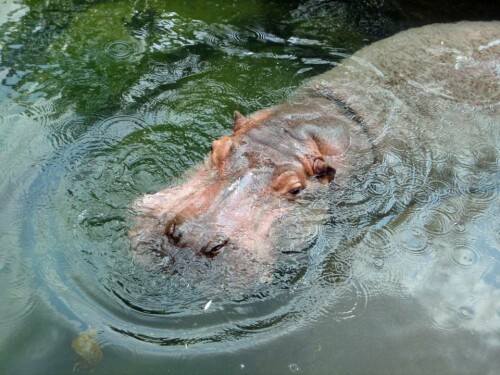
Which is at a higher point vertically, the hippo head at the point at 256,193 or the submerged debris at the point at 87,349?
the hippo head at the point at 256,193

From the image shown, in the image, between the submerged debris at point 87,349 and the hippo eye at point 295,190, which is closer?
the submerged debris at point 87,349

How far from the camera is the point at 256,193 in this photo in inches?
191

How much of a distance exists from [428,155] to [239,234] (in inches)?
104

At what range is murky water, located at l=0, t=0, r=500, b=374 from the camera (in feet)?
14.4

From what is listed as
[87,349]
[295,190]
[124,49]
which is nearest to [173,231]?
[87,349]

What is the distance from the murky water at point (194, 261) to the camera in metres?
4.38

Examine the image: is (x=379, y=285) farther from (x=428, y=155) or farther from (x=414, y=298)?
(x=428, y=155)

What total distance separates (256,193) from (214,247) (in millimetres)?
771

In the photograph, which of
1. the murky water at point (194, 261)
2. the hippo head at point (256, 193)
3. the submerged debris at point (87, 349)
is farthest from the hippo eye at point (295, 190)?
the submerged debris at point (87, 349)

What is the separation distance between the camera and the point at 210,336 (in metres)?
4.36

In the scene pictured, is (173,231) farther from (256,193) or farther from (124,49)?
(124,49)

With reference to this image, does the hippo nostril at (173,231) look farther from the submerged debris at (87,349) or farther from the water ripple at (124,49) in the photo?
the water ripple at (124,49)

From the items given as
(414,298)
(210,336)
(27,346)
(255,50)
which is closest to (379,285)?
(414,298)

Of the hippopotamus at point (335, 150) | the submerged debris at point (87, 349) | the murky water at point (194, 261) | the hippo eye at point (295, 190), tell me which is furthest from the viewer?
the hippo eye at point (295, 190)
